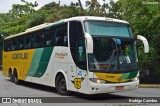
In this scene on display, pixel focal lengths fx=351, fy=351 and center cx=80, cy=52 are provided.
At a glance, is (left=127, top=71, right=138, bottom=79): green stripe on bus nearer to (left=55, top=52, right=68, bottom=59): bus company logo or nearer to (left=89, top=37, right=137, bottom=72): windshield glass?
(left=89, top=37, right=137, bottom=72): windshield glass

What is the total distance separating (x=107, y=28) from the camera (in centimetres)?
1417

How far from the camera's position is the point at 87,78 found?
13312 mm

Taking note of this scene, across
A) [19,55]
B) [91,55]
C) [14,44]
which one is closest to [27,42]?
[19,55]

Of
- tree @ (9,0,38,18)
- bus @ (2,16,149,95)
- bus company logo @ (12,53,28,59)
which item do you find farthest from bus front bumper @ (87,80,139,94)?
tree @ (9,0,38,18)

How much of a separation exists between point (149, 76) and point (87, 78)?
10.7 meters

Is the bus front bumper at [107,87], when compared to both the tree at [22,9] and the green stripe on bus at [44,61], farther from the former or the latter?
the tree at [22,9]

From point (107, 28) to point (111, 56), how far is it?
1.28 meters

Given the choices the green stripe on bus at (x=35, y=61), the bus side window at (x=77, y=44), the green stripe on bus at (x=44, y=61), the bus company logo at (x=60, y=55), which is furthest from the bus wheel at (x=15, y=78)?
the bus side window at (x=77, y=44)

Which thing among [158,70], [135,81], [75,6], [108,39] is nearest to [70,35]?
[108,39]

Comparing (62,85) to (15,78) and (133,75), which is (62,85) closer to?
(133,75)

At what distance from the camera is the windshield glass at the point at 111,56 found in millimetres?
13328

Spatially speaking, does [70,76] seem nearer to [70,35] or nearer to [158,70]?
[70,35]

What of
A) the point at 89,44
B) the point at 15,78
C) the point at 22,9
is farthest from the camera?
the point at 22,9

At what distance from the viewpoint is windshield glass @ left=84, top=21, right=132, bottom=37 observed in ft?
45.3
